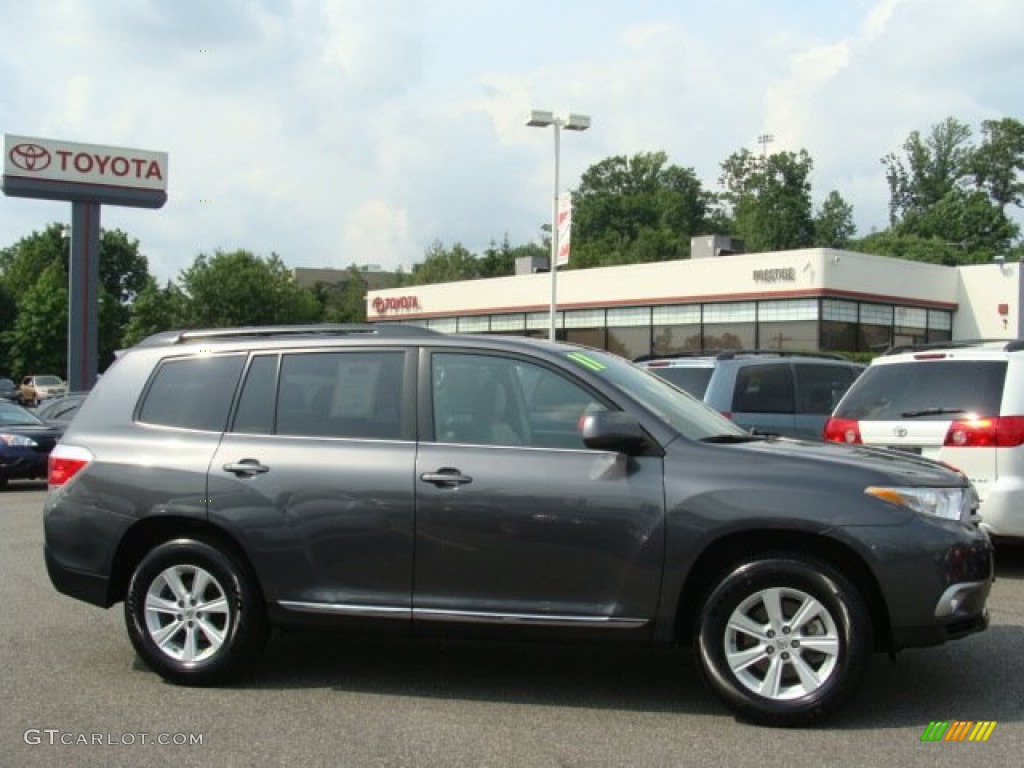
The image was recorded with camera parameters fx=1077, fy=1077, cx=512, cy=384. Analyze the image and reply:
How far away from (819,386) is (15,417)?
1208 cm

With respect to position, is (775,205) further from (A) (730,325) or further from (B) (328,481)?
(B) (328,481)

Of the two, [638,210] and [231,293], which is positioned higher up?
[638,210]

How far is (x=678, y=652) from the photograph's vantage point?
632cm

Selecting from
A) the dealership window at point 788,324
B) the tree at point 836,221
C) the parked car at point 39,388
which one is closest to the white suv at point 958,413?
the dealership window at point 788,324

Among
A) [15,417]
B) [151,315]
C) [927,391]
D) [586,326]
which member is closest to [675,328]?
[586,326]

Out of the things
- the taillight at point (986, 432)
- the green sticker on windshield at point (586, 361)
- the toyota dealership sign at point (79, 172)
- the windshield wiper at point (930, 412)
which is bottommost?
the taillight at point (986, 432)

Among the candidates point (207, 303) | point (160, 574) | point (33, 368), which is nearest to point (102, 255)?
point (33, 368)

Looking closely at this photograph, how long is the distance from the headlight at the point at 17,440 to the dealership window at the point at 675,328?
2487cm

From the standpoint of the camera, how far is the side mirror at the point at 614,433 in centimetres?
500

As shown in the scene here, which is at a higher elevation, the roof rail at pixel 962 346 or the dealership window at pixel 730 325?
the dealership window at pixel 730 325

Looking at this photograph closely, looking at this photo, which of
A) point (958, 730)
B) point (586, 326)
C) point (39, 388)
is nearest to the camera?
point (958, 730)

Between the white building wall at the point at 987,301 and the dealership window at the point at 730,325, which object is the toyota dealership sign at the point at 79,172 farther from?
the white building wall at the point at 987,301

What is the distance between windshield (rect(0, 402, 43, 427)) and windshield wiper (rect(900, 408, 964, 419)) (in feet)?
42.7

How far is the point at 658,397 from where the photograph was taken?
5641mm
